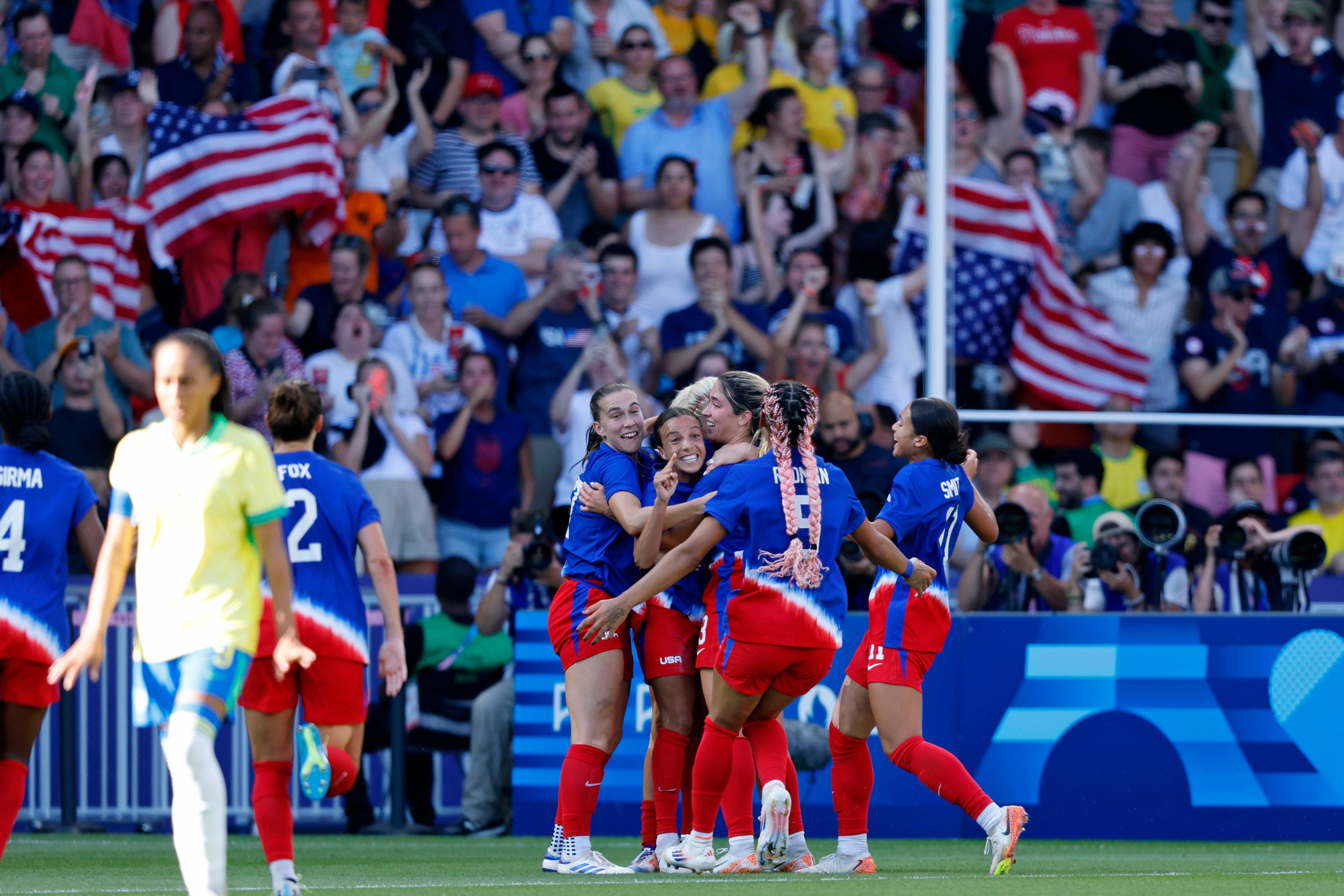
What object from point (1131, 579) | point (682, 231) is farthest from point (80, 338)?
point (1131, 579)

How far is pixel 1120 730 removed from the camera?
9961 millimetres

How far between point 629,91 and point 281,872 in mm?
9179

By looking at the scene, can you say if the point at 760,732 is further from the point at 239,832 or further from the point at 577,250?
the point at 577,250

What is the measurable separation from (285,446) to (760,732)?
8.10 feet

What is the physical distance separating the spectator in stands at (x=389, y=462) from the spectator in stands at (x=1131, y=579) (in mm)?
4537

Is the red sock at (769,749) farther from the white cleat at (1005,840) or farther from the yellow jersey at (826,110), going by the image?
the yellow jersey at (826,110)

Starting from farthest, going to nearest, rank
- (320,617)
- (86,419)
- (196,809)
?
1. (86,419)
2. (320,617)
3. (196,809)

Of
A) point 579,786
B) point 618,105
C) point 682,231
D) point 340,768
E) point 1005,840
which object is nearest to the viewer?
point 340,768

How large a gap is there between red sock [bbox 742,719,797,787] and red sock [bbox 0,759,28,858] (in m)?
2.96

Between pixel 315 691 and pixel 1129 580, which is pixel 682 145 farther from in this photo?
pixel 315 691

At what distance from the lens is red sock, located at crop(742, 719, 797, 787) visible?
727cm

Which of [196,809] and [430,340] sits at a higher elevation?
[430,340]

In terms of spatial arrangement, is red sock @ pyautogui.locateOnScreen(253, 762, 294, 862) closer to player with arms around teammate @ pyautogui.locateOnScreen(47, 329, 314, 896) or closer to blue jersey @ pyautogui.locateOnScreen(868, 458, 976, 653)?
player with arms around teammate @ pyautogui.locateOnScreen(47, 329, 314, 896)

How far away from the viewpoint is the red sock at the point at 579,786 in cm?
741
